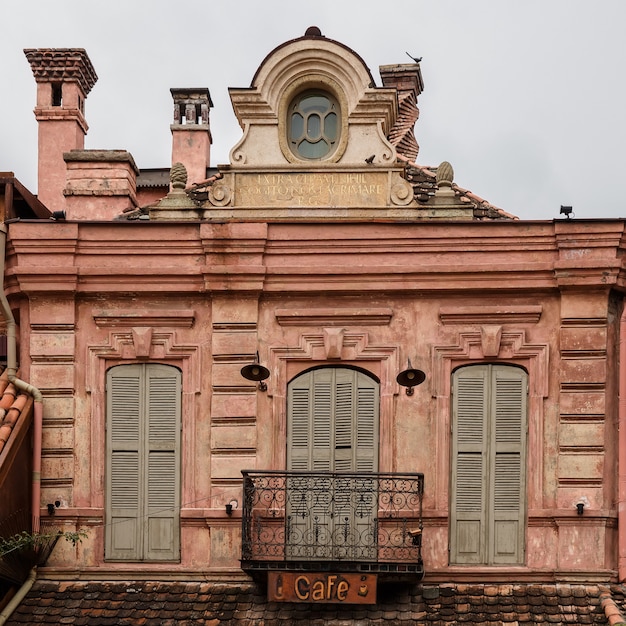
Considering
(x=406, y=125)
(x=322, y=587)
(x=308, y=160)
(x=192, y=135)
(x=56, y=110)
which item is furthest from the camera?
(x=192, y=135)

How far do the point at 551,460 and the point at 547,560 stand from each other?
1.25m

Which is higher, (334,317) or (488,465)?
(334,317)

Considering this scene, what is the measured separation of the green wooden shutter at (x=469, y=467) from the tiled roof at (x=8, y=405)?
A: 5.53 meters

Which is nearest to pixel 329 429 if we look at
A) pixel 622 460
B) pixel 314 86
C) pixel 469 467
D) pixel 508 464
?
pixel 469 467

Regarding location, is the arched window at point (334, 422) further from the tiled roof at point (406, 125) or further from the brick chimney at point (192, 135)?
the brick chimney at point (192, 135)

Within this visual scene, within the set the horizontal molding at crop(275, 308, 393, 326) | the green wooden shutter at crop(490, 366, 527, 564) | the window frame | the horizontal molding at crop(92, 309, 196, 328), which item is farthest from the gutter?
the window frame

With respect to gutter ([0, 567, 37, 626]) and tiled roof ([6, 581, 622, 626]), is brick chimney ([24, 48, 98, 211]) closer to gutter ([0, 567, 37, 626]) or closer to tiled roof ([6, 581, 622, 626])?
gutter ([0, 567, 37, 626])

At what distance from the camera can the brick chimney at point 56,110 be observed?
86.7 feet

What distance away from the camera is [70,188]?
2295 centimetres

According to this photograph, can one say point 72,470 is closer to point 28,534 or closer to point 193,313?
point 28,534

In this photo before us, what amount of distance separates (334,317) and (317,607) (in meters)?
3.69

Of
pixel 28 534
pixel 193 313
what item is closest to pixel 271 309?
pixel 193 313

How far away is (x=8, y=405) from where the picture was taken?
19453 millimetres

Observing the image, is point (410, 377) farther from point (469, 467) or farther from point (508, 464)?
point (508, 464)
